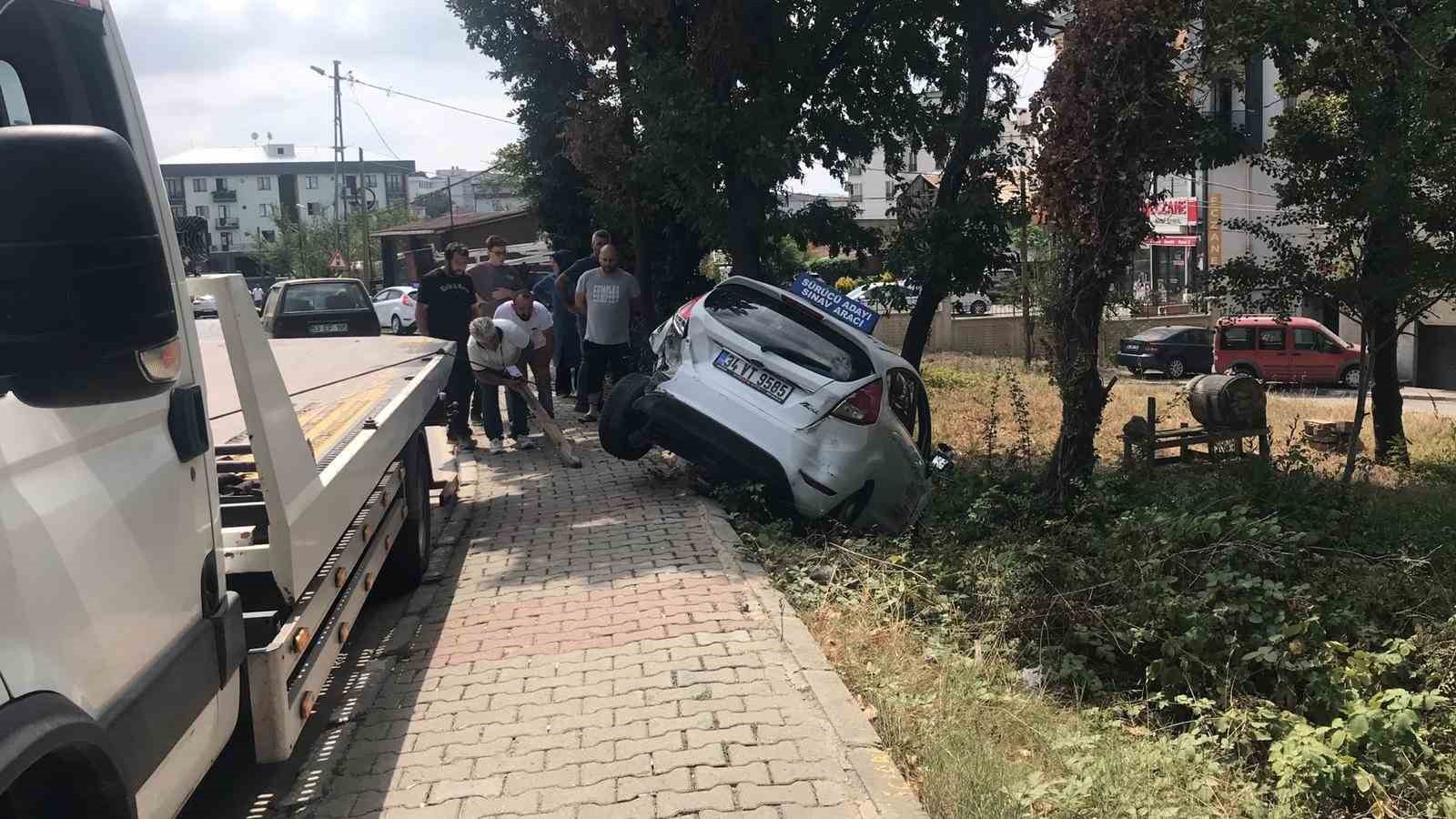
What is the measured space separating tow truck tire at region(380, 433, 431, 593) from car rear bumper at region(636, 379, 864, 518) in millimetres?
1816

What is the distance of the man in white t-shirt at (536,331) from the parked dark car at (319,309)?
592 cm

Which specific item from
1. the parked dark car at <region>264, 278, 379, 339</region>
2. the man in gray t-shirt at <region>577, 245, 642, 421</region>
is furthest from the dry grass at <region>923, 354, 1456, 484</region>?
the parked dark car at <region>264, 278, 379, 339</region>

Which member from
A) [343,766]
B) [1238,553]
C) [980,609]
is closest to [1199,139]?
[1238,553]

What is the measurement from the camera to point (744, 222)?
1216 cm

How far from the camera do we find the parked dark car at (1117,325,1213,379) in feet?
99.7

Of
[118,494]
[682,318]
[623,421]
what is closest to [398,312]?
[623,421]

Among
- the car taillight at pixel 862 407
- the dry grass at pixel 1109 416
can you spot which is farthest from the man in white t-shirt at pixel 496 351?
the dry grass at pixel 1109 416

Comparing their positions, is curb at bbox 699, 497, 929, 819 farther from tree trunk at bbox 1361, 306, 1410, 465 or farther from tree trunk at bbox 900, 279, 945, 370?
tree trunk at bbox 1361, 306, 1410, 465

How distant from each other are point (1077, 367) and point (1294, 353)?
22.0 m

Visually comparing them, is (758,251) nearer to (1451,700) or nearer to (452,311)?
(452,311)

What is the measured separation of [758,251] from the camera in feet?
41.0

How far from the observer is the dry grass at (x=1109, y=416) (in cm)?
1388

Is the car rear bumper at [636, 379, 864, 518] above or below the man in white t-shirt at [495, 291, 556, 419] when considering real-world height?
below

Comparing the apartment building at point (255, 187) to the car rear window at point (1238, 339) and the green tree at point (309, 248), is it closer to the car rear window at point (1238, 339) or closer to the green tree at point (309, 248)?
the green tree at point (309, 248)
